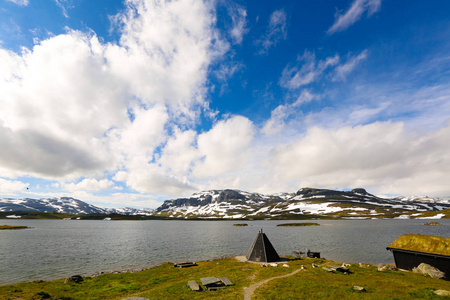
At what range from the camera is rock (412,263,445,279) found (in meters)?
34.1

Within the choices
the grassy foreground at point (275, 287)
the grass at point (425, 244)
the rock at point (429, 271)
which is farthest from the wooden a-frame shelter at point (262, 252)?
the rock at point (429, 271)

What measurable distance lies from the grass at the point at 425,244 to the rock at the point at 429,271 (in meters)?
2.45

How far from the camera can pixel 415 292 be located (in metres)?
24.2

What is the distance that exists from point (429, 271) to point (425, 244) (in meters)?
4.60

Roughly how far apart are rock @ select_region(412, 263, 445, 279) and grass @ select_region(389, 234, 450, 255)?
2.45 m

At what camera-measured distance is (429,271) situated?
1378 inches

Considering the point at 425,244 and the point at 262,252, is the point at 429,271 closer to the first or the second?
the point at 425,244

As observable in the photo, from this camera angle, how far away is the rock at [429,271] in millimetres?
34122

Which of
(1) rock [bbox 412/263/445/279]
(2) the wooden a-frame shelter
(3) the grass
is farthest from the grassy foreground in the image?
(2) the wooden a-frame shelter

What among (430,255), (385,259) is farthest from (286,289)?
(385,259)

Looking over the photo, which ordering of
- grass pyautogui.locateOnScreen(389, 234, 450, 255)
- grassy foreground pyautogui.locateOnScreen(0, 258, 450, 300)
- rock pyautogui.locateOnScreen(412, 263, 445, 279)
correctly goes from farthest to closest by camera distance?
grass pyautogui.locateOnScreen(389, 234, 450, 255) → rock pyautogui.locateOnScreen(412, 263, 445, 279) → grassy foreground pyautogui.locateOnScreen(0, 258, 450, 300)

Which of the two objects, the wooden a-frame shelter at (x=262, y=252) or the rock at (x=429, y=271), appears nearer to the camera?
the rock at (x=429, y=271)

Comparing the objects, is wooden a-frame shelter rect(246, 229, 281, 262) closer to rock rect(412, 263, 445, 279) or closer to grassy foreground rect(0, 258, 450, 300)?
grassy foreground rect(0, 258, 450, 300)

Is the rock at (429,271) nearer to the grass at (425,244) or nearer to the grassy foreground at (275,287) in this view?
the grassy foreground at (275,287)
